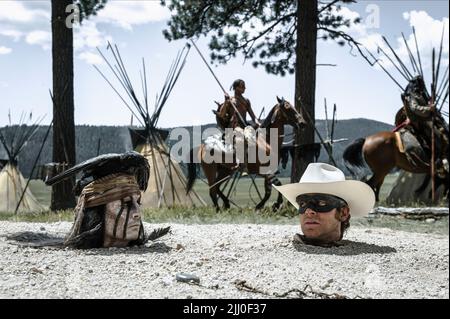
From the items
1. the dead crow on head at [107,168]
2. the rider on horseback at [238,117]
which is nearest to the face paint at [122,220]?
the dead crow on head at [107,168]

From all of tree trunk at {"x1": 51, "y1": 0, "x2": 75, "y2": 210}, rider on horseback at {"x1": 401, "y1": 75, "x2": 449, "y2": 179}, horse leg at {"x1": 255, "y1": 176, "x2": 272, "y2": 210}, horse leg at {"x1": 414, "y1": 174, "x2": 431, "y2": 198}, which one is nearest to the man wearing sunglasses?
rider on horseback at {"x1": 401, "y1": 75, "x2": 449, "y2": 179}

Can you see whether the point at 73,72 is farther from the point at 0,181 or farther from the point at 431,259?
the point at 431,259

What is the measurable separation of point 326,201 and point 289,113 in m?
3.12

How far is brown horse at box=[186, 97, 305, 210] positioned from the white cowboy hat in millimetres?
2776

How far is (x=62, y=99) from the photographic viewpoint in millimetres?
8906

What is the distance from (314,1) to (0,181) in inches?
212

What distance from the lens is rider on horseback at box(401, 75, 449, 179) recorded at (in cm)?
742

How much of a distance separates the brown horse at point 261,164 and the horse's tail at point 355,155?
1.51m

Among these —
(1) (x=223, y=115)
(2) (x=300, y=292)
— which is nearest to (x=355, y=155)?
(1) (x=223, y=115)

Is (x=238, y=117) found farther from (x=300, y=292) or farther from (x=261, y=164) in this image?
(x=300, y=292)

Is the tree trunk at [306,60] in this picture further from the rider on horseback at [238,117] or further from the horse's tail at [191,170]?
the horse's tail at [191,170]

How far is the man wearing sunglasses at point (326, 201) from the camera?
4.66 meters

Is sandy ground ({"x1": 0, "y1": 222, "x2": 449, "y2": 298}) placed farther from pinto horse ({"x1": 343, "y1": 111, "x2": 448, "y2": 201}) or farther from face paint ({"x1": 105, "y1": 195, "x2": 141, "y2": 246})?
pinto horse ({"x1": 343, "y1": 111, "x2": 448, "y2": 201})
